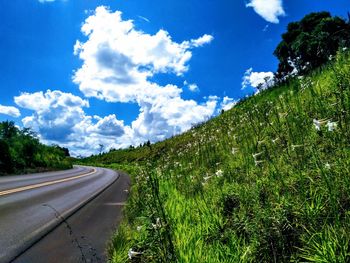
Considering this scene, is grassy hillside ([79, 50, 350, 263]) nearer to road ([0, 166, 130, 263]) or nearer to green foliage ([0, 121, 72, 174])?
road ([0, 166, 130, 263])

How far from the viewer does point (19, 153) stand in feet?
111

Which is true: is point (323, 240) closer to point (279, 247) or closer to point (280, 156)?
point (279, 247)

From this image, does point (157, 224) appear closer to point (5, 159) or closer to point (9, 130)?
point (5, 159)

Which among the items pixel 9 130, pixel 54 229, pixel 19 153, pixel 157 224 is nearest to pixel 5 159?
pixel 19 153

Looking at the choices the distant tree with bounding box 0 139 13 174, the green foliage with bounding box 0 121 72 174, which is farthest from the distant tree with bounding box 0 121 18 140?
the distant tree with bounding box 0 139 13 174

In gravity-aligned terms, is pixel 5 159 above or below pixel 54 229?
above

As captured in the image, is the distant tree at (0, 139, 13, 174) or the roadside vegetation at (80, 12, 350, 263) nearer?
the roadside vegetation at (80, 12, 350, 263)

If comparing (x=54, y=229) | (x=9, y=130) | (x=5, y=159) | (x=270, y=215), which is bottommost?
(x=54, y=229)

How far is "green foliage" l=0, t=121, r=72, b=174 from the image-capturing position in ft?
93.6

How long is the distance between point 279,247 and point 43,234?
16.6 feet

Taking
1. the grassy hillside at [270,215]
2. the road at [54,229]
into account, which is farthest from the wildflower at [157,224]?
the road at [54,229]

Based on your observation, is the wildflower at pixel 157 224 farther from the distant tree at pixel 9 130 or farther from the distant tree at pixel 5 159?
the distant tree at pixel 9 130

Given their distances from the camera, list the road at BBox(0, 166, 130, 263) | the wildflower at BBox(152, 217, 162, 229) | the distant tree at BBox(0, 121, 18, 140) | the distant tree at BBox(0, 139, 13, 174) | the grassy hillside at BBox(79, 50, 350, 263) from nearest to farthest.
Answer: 1. the grassy hillside at BBox(79, 50, 350, 263)
2. the wildflower at BBox(152, 217, 162, 229)
3. the road at BBox(0, 166, 130, 263)
4. the distant tree at BBox(0, 139, 13, 174)
5. the distant tree at BBox(0, 121, 18, 140)

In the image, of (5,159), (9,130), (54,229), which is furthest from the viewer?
(9,130)
